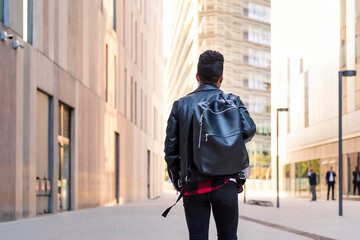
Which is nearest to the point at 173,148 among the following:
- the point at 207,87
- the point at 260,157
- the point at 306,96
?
the point at 207,87

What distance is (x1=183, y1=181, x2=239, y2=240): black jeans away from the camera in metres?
3.46

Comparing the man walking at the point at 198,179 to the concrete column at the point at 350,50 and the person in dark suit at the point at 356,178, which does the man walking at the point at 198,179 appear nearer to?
the person in dark suit at the point at 356,178

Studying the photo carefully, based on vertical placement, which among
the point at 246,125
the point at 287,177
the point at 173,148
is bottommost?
the point at 287,177

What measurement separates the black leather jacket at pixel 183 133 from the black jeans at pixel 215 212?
0.48ft

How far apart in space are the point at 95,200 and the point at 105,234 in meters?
13.8

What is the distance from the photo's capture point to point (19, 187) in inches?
555

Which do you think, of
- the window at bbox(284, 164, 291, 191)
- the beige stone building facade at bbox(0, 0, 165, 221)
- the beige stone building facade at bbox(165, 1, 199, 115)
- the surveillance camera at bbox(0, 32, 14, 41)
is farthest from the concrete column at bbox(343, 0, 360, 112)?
the beige stone building facade at bbox(165, 1, 199, 115)

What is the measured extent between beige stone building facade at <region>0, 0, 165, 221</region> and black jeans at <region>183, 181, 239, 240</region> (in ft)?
33.0

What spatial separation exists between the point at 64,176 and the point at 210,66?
16232 millimetres

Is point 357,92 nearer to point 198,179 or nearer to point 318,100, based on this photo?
point 318,100

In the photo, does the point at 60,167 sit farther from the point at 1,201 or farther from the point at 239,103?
the point at 239,103

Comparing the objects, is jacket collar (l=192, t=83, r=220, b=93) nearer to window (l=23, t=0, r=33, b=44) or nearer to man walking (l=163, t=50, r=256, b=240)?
man walking (l=163, t=50, r=256, b=240)

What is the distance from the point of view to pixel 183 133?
3.60 m

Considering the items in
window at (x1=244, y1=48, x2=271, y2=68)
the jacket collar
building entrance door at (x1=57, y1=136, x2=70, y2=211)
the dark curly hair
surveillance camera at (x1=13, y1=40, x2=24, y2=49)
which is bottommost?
building entrance door at (x1=57, y1=136, x2=70, y2=211)
